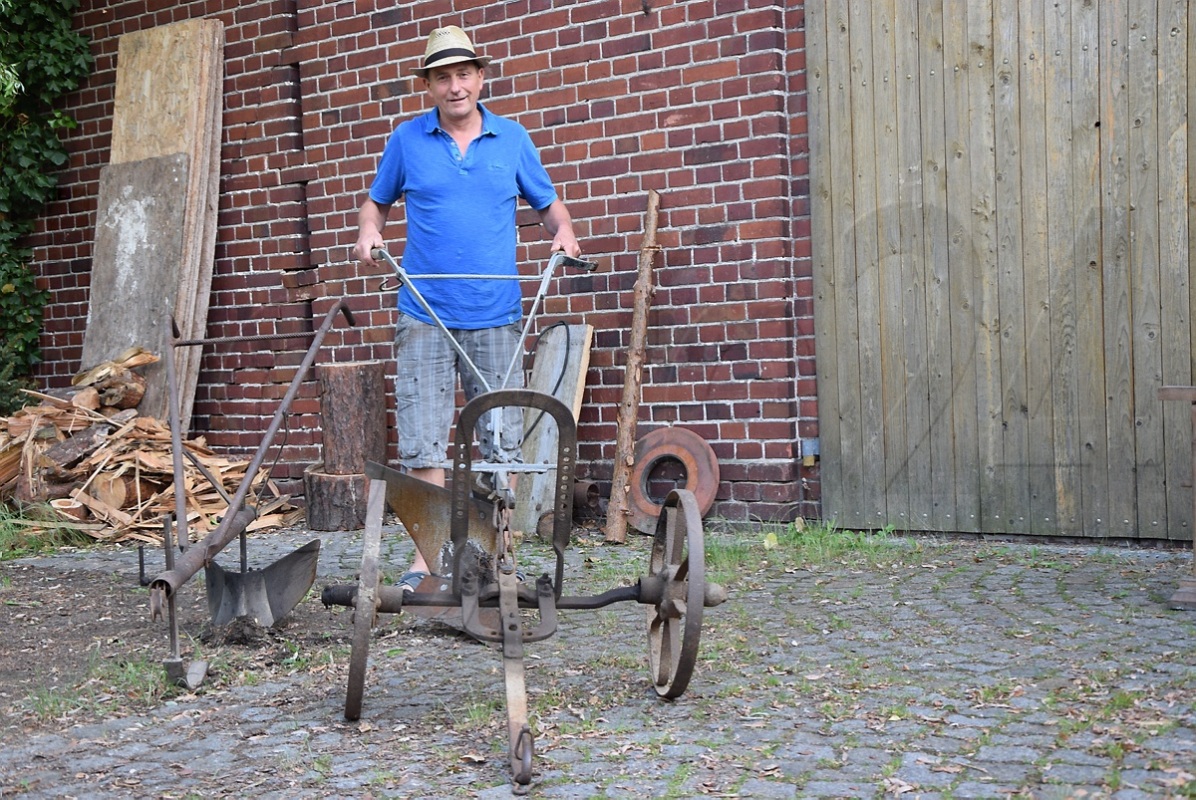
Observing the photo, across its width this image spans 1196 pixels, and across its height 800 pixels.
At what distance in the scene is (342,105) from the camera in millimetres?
8305

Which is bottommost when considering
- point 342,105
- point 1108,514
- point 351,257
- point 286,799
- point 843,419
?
point 286,799

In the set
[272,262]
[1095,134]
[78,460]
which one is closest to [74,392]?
[78,460]

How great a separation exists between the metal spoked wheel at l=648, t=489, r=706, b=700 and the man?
1.26 meters

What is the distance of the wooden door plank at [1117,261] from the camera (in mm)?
5902

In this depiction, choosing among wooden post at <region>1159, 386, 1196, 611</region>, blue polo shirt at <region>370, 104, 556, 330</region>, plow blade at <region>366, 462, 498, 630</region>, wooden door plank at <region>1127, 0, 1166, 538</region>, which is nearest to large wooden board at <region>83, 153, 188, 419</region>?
blue polo shirt at <region>370, 104, 556, 330</region>

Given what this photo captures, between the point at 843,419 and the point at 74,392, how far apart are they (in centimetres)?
479

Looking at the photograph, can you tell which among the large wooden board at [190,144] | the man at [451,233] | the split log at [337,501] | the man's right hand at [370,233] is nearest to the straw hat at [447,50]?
the man at [451,233]

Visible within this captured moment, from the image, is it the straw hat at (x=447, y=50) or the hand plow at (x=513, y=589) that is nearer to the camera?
the hand plow at (x=513, y=589)

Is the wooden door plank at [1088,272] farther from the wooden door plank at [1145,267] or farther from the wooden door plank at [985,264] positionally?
the wooden door plank at [985,264]

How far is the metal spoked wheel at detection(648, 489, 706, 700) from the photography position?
3754 mm

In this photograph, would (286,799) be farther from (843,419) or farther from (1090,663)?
(843,419)

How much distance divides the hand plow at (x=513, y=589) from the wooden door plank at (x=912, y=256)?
2490 mm

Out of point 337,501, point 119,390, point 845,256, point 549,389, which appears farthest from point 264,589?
point 119,390

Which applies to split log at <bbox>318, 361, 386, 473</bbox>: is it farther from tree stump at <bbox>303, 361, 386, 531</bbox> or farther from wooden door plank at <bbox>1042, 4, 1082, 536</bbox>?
wooden door plank at <bbox>1042, 4, 1082, 536</bbox>
